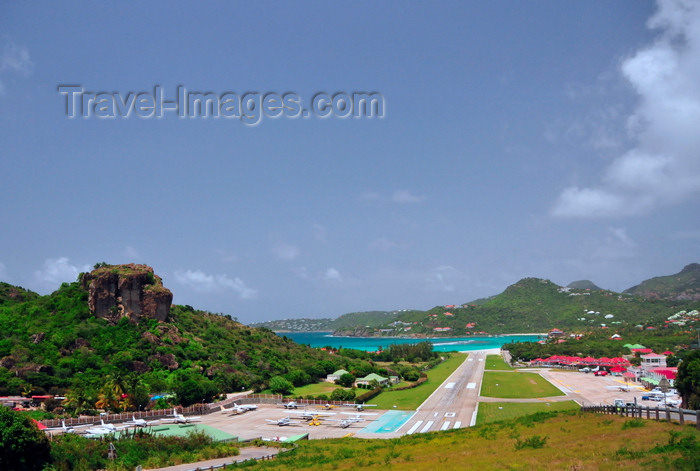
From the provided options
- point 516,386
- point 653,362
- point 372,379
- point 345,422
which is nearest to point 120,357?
point 372,379

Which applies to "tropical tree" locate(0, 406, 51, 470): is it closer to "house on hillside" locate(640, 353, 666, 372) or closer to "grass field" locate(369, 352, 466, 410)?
"grass field" locate(369, 352, 466, 410)

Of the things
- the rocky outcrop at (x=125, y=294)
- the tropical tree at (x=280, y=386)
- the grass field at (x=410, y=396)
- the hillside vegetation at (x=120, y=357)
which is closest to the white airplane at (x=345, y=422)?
the grass field at (x=410, y=396)

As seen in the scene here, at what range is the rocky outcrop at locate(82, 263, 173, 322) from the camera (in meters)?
86.0

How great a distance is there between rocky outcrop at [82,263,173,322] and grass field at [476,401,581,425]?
187 ft

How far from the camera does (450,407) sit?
199 feet

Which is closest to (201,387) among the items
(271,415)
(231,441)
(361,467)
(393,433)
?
(271,415)

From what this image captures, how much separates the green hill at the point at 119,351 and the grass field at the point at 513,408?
3382 cm

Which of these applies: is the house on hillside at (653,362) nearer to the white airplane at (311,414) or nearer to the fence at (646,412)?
the white airplane at (311,414)

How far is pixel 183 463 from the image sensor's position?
33.8 meters

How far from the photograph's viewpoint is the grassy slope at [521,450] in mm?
17703

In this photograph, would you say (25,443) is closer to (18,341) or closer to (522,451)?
(522,451)

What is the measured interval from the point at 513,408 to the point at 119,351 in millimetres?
55937

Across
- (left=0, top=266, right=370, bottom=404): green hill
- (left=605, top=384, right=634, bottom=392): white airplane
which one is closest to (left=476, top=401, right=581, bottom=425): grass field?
(left=605, top=384, right=634, bottom=392): white airplane

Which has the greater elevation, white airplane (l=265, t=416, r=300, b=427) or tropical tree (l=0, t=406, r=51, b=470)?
tropical tree (l=0, t=406, r=51, b=470)
